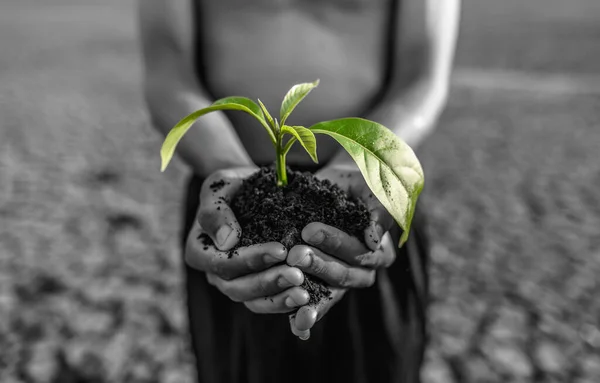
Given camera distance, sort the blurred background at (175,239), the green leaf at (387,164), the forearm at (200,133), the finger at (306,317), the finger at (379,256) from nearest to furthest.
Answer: the green leaf at (387,164) < the finger at (306,317) < the finger at (379,256) < the forearm at (200,133) < the blurred background at (175,239)

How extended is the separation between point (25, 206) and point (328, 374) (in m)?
3.68

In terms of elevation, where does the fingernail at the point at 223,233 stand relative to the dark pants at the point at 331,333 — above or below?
above

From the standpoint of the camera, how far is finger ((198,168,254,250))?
112 cm

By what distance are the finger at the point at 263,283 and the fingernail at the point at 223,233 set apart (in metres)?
0.10

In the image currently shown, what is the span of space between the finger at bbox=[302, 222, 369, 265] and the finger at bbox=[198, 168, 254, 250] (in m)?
0.16

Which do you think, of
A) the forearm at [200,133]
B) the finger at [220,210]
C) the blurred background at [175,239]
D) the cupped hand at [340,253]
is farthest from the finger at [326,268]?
the blurred background at [175,239]

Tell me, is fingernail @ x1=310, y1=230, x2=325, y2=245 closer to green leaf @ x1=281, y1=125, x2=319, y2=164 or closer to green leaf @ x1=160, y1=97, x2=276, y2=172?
green leaf @ x1=281, y1=125, x2=319, y2=164

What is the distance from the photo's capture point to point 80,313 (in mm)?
3023

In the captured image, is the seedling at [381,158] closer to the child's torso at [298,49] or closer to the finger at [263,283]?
the finger at [263,283]

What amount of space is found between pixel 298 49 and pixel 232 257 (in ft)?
2.10

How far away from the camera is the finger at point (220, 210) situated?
112cm

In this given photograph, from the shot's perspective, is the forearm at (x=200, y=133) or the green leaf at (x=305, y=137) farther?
the forearm at (x=200, y=133)

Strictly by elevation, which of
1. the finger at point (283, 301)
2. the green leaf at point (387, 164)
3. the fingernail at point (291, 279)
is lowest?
the finger at point (283, 301)

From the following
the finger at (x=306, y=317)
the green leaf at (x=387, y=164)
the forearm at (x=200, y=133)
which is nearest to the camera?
the green leaf at (x=387, y=164)
